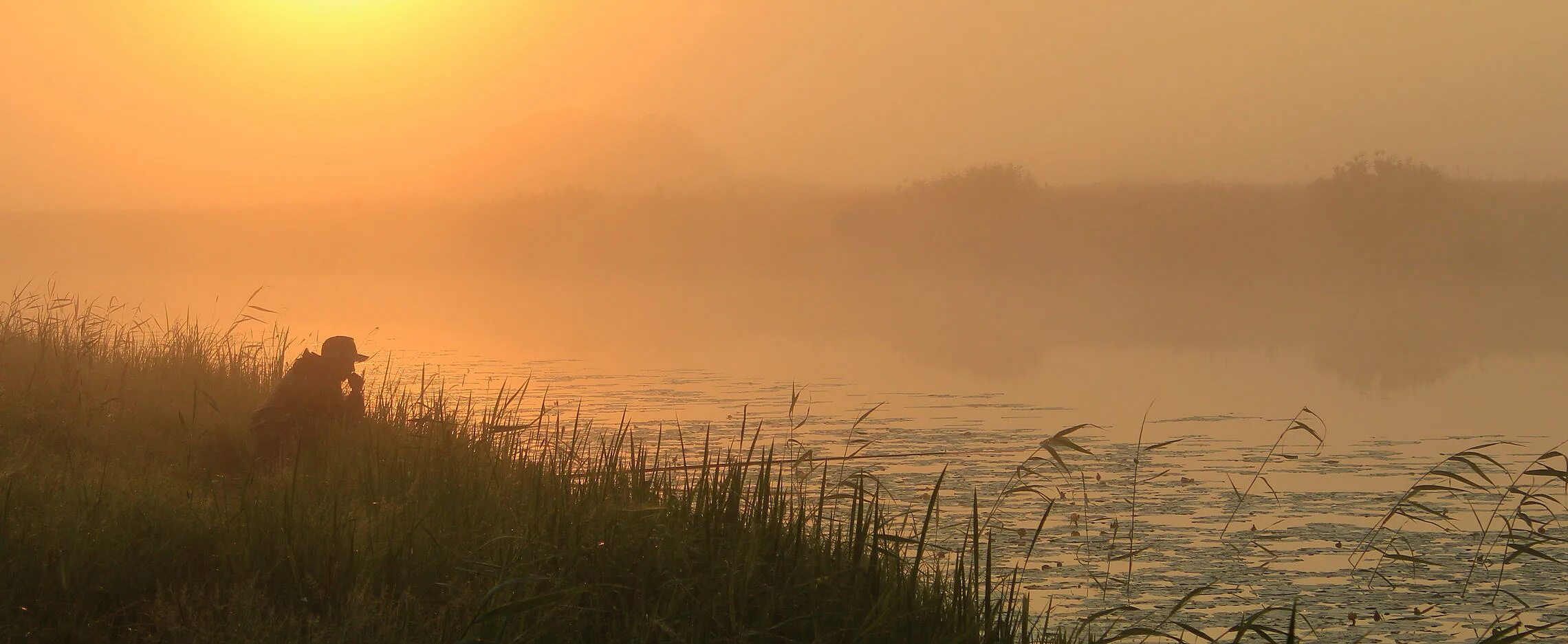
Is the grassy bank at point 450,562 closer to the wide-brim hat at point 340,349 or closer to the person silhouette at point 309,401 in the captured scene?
the person silhouette at point 309,401

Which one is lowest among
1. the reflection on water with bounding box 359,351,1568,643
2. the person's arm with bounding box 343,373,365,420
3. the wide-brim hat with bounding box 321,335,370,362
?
the reflection on water with bounding box 359,351,1568,643

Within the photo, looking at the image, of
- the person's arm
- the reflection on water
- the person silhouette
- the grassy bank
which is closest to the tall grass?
the grassy bank

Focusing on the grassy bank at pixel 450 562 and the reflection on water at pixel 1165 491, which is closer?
the grassy bank at pixel 450 562

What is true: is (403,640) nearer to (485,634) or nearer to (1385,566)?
(485,634)

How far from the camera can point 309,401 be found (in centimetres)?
943

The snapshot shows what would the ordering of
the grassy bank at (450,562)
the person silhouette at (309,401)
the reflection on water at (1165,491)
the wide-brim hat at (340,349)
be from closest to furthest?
the grassy bank at (450,562), the reflection on water at (1165,491), the person silhouette at (309,401), the wide-brim hat at (340,349)

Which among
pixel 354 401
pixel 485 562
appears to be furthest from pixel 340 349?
pixel 485 562

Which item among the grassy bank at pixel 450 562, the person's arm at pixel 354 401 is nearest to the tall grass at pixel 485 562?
the grassy bank at pixel 450 562

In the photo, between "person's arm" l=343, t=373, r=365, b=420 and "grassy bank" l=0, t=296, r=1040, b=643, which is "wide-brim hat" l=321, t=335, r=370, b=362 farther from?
"grassy bank" l=0, t=296, r=1040, b=643

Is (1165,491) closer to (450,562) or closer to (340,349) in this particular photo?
(340,349)

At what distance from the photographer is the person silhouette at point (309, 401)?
9172 mm

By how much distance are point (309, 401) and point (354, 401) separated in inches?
20.9

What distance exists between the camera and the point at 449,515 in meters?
6.58

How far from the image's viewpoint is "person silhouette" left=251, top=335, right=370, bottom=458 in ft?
30.1
